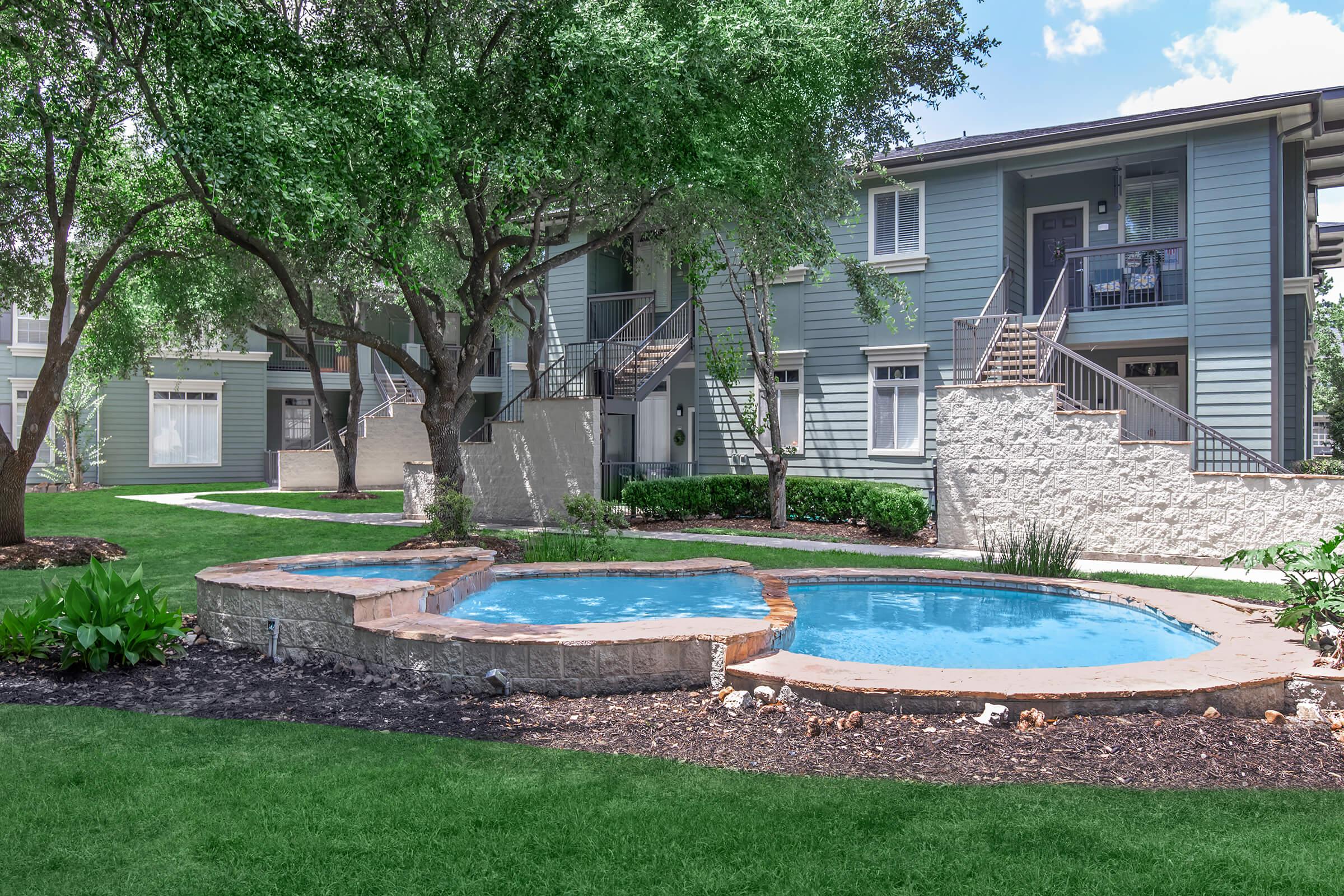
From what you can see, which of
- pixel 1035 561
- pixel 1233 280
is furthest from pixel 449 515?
pixel 1233 280

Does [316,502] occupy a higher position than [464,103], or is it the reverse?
[464,103]

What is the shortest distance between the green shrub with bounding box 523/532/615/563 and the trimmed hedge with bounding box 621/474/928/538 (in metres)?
5.70

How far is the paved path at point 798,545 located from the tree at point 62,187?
207 inches

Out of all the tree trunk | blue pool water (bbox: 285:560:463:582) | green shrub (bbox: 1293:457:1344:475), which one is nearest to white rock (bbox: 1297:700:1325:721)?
blue pool water (bbox: 285:560:463:582)

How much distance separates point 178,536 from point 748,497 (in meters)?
9.33

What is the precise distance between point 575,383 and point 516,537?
4.88 meters

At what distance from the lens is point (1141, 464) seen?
1238 cm

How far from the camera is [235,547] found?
13109mm

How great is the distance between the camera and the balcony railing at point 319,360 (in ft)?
94.6

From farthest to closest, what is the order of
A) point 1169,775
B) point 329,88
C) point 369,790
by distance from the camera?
point 329,88 < point 1169,775 < point 369,790

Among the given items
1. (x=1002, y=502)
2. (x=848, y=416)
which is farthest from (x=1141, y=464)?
(x=848, y=416)

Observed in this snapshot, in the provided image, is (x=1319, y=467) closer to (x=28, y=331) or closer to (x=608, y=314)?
(x=608, y=314)

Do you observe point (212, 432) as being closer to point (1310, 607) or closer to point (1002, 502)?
point (1002, 502)

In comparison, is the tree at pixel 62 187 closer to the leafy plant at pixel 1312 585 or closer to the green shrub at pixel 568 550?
the green shrub at pixel 568 550
